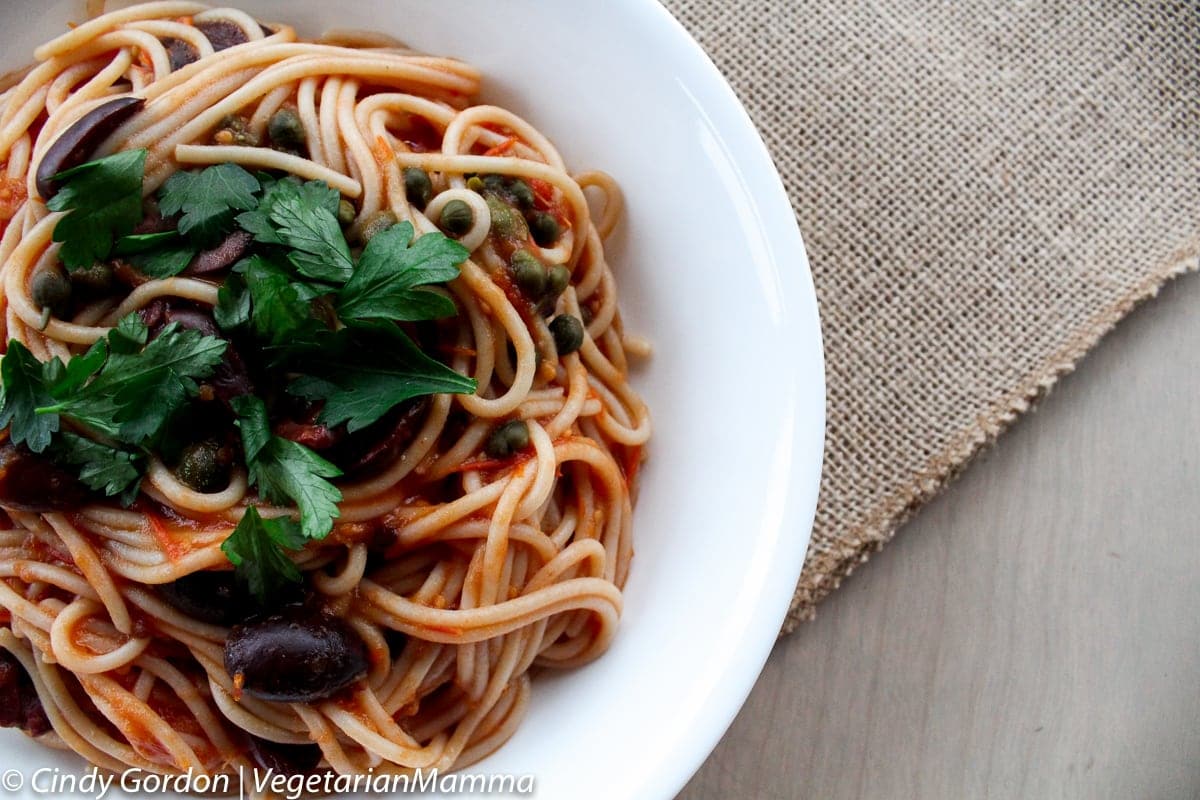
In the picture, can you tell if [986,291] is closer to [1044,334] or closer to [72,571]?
[1044,334]

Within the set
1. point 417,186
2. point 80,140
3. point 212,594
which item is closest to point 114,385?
point 212,594

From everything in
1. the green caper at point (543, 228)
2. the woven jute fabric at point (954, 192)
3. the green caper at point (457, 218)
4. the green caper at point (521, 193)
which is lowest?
the woven jute fabric at point (954, 192)

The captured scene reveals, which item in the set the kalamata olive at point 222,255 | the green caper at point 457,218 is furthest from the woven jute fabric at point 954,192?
the kalamata olive at point 222,255

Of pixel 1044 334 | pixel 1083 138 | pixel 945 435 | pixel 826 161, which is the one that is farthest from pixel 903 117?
pixel 945 435

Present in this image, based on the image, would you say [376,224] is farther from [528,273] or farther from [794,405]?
[794,405]

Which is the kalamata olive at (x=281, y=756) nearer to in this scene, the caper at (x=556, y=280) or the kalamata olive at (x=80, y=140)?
the caper at (x=556, y=280)
